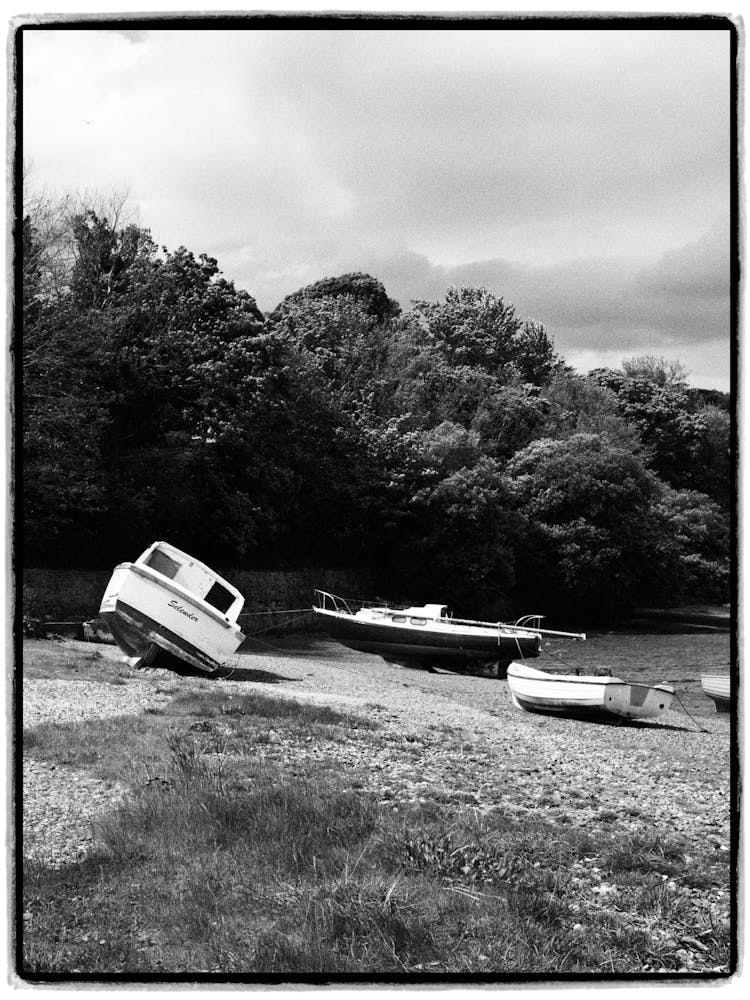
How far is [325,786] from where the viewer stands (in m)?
6.52

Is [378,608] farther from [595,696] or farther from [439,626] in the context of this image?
[595,696]

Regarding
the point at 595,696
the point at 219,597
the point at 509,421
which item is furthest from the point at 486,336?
the point at 595,696

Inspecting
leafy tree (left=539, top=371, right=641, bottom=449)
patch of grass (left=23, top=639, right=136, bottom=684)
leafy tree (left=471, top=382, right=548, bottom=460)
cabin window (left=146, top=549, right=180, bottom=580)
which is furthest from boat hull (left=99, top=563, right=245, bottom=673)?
leafy tree (left=539, top=371, right=641, bottom=449)

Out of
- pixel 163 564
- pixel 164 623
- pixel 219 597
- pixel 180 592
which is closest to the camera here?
pixel 164 623

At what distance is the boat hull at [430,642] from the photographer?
19.4 metres

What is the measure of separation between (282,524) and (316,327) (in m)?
9.73

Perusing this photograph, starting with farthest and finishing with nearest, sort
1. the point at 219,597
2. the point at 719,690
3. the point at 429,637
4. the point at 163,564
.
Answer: the point at 429,637
the point at 219,597
the point at 163,564
the point at 719,690

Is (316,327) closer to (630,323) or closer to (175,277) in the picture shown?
(175,277)

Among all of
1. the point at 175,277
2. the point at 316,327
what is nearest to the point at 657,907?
the point at 175,277

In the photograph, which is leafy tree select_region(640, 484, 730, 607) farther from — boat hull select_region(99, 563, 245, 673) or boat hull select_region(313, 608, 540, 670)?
boat hull select_region(99, 563, 245, 673)

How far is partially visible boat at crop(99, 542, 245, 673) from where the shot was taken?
1270 cm

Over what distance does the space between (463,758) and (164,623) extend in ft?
19.0

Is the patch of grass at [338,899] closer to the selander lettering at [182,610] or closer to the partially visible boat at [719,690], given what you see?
the partially visible boat at [719,690]

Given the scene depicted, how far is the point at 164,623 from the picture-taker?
12734 mm
